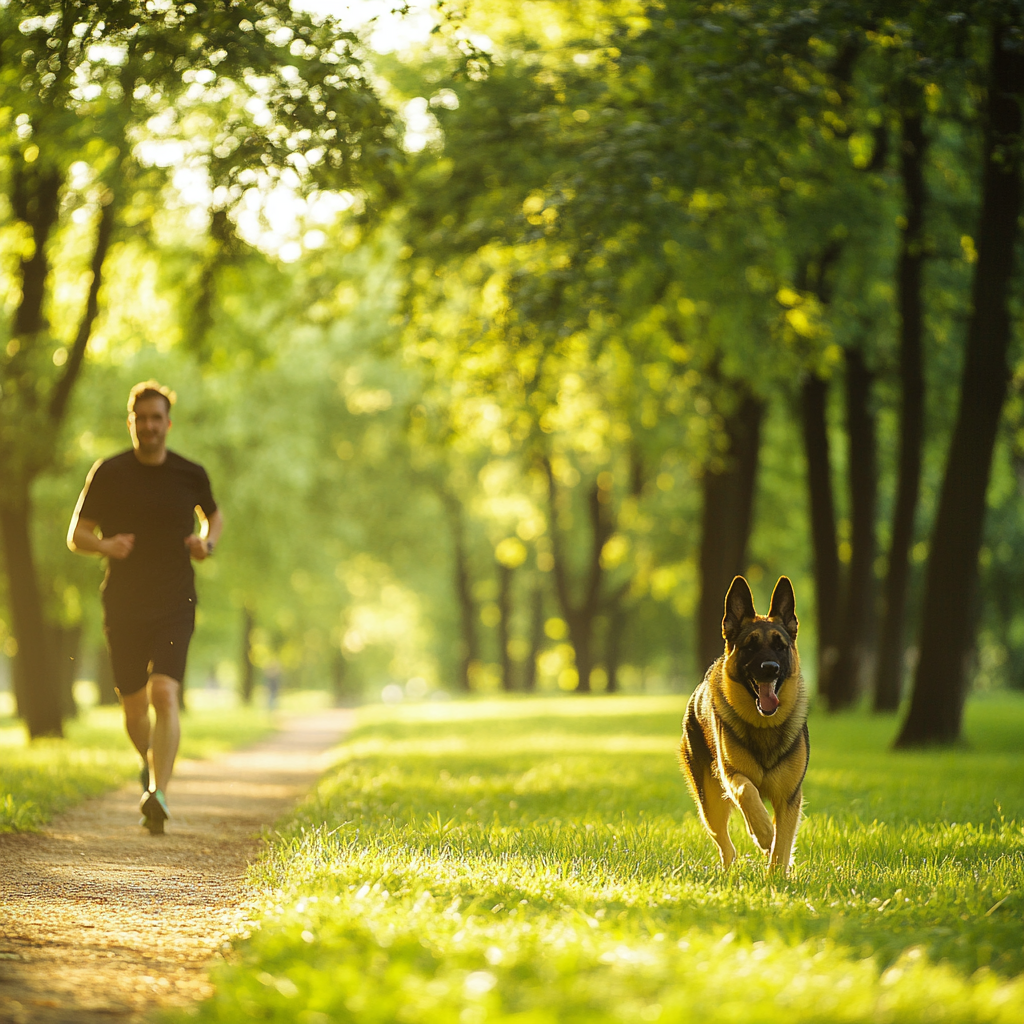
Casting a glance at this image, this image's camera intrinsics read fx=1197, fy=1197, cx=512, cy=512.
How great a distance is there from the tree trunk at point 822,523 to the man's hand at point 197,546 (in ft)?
44.8

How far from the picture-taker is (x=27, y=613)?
1426cm

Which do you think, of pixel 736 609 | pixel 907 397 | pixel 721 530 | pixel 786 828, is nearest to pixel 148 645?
pixel 736 609

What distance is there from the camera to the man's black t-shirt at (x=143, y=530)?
7113mm

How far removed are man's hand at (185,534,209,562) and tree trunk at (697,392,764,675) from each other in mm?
15528

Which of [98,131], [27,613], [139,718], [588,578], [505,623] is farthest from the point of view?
[505,623]

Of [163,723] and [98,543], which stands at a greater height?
[98,543]

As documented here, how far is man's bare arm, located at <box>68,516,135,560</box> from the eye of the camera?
22.9ft

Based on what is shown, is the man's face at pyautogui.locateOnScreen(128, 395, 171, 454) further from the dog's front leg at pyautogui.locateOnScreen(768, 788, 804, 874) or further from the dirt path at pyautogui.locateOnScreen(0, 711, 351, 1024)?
the dog's front leg at pyautogui.locateOnScreen(768, 788, 804, 874)

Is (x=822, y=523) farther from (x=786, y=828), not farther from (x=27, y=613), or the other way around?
(x=786, y=828)

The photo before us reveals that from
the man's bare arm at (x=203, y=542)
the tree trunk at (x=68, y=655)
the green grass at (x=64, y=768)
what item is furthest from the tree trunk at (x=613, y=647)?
the man's bare arm at (x=203, y=542)

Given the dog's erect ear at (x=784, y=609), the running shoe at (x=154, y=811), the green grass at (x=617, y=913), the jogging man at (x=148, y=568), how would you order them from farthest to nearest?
the jogging man at (x=148, y=568)
the running shoe at (x=154, y=811)
the dog's erect ear at (x=784, y=609)
the green grass at (x=617, y=913)

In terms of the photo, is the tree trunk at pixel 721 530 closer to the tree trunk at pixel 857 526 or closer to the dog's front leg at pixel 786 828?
the tree trunk at pixel 857 526

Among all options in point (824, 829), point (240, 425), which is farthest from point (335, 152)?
point (240, 425)

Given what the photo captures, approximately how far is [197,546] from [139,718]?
1135 millimetres
